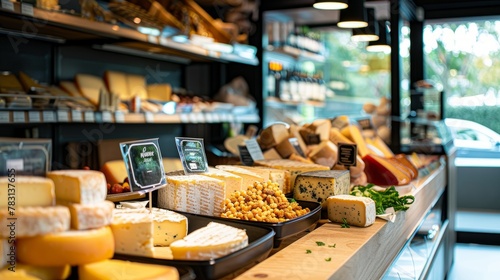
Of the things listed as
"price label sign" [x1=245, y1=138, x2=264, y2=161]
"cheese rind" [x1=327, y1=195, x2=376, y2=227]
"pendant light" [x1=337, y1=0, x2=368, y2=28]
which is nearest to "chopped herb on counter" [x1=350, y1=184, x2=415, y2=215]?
"cheese rind" [x1=327, y1=195, x2=376, y2=227]

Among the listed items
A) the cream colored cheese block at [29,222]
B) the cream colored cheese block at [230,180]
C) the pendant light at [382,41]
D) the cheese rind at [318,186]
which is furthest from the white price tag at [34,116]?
the pendant light at [382,41]

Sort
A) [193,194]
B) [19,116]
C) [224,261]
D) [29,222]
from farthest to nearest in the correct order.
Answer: [19,116] → [193,194] → [224,261] → [29,222]

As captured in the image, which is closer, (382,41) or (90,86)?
(90,86)

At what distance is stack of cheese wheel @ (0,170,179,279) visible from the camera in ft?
3.51

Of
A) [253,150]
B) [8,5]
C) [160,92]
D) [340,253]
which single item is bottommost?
[340,253]

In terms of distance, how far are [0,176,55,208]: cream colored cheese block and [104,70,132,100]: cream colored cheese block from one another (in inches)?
119

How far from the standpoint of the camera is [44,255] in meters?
1.08

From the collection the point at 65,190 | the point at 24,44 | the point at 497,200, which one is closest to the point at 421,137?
the point at 497,200

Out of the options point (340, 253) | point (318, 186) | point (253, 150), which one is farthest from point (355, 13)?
point (340, 253)

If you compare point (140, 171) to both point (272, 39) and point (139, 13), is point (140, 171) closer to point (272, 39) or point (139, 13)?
point (139, 13)

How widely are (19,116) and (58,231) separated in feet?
6.65

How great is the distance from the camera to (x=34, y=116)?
3.01 metres

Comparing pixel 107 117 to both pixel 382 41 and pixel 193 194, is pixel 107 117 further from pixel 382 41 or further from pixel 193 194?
pixel 382 41

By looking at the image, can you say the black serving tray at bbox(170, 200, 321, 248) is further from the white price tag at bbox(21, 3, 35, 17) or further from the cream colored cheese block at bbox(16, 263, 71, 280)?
the white price tag at bbox(21, 3, 35, 17)
